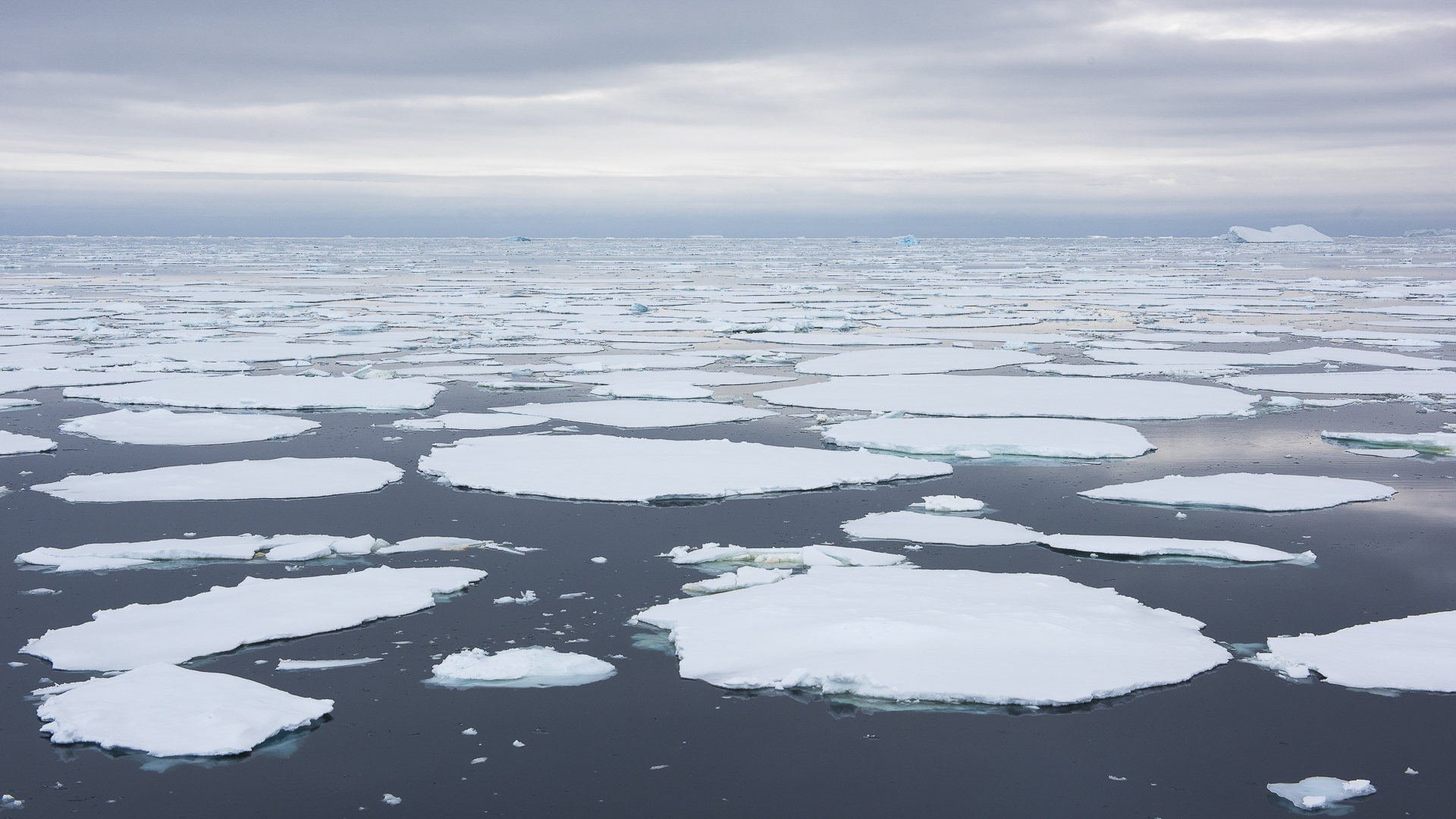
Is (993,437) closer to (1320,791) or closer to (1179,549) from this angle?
(1179,549)

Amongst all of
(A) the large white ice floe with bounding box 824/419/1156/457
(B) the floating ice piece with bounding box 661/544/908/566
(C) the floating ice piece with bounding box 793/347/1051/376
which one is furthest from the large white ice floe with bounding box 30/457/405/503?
(C) the floating ice piece with bounding box 793/347/1051/376

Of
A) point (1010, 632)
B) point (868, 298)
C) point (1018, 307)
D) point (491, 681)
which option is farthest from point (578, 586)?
point (868, 298)

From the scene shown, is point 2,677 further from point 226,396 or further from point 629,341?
point 629,341

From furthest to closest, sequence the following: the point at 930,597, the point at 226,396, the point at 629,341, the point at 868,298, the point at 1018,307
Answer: the point at 868,298
the point at 1018,307
the point at 629,341
the point at 226,396
the point at 930,597

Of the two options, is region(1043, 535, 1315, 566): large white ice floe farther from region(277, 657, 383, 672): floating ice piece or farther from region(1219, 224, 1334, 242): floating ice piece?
region(1219, 224, 1334, 242): floating ice piece

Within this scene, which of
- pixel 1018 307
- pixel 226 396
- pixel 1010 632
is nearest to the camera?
pixel 1010 632

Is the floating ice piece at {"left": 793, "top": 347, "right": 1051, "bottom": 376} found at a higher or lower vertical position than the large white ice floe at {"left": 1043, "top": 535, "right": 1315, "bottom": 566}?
higher

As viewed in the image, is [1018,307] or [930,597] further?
[1018,307]
